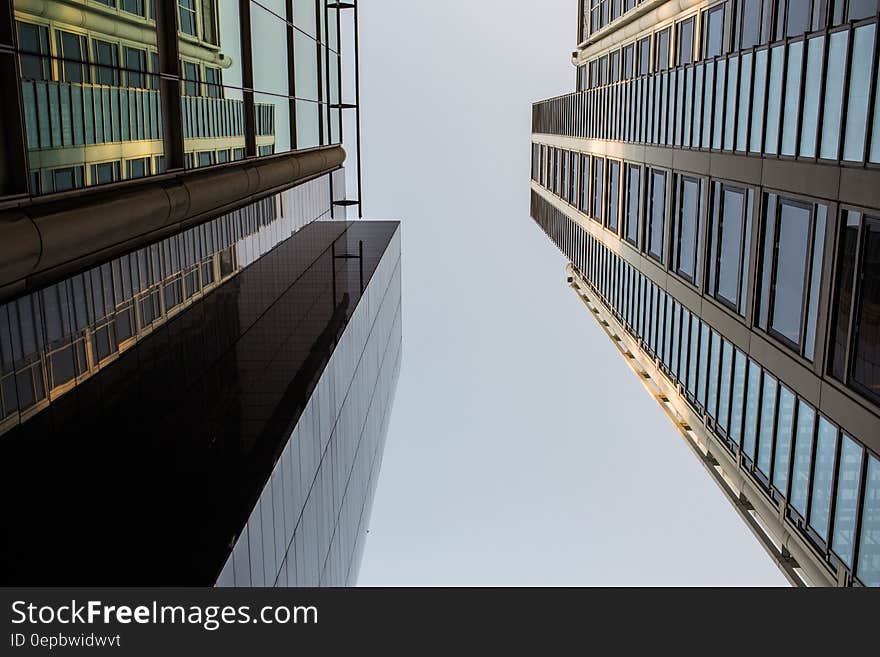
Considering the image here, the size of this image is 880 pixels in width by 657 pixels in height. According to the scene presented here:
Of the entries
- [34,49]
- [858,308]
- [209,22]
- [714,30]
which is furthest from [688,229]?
[34,49]

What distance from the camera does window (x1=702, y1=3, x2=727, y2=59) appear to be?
1388 inches

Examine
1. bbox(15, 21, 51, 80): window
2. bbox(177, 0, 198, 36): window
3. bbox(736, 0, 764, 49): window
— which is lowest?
bbox(15, 21, 51, 80): window

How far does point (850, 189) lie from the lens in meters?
21.2

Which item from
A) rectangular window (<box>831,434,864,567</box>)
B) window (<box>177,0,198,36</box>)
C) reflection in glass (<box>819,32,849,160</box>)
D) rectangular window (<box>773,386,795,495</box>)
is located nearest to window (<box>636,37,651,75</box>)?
reflection in glass (<box>819,32,849,160</box>)

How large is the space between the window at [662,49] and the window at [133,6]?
1278 inches

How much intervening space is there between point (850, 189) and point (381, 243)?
4448 centimetres

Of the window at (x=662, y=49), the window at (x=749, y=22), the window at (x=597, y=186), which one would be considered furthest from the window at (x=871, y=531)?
the window at (x=597, y=186)

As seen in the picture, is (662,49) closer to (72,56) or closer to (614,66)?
(614,66)

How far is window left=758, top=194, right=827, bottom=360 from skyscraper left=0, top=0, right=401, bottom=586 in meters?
15.7

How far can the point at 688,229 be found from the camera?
37625mm

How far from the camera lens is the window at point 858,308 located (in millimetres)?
20469

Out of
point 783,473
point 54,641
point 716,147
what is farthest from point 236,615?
point 716,147

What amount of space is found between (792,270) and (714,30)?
→ 15958 millimetres

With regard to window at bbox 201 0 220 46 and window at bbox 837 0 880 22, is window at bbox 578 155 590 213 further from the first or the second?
window at bbox 837 0 880 22
